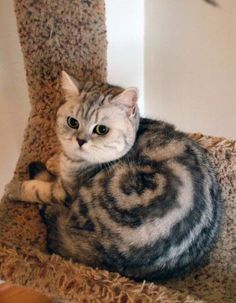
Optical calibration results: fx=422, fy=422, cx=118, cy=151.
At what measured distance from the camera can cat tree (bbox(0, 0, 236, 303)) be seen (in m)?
0.82

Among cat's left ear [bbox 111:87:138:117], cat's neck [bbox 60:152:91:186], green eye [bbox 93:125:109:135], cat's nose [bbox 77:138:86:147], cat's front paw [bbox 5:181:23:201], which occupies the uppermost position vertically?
cat's left ear [bbox 111:87:138:117]

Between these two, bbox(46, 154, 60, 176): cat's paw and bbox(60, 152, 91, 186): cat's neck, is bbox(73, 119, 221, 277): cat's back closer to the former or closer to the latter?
bbox(60, 152, 91, 186): cat's neck

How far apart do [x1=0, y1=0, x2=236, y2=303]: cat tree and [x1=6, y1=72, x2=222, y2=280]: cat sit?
0.05 meters

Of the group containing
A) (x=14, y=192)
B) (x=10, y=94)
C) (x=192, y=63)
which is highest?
(x=192, y=63)

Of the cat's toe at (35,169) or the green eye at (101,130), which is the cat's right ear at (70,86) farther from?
the cat's toe at (35,169)

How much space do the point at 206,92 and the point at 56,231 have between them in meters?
0.78

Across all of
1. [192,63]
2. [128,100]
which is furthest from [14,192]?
[192,63]

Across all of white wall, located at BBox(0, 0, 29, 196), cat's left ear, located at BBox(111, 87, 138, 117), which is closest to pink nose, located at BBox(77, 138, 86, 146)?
cat's left ear, located at BBox(111, 87, 138, 117)

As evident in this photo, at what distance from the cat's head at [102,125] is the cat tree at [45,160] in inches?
6.4

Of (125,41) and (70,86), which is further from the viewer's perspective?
(125,41)

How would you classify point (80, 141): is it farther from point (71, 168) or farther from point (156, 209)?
point (156, 209)

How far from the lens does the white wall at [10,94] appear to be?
139 centimetres

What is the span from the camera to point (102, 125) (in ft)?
3.30

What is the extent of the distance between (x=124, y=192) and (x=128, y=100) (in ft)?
0.72
